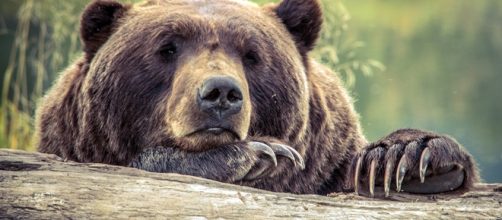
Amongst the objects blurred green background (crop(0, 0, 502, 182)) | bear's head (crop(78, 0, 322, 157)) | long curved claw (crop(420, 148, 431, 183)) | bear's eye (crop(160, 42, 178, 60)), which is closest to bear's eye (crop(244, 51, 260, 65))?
bear's head (crop(78, 0, 322, 157))

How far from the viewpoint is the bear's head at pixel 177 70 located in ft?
14.4

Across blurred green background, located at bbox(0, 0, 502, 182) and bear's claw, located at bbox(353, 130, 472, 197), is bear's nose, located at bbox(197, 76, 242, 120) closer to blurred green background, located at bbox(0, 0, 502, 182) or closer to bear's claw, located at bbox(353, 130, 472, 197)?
bear's claw, located at bbox(353, 130, 472, 197)

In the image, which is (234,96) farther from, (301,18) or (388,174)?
(301,18)

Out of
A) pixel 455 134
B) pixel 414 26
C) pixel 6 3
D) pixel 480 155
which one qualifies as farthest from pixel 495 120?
pixel 6 3

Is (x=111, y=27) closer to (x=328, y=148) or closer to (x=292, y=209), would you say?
(x=328, y=148)

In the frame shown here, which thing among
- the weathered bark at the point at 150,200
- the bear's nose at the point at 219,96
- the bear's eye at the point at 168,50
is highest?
the bear's eye at the point at 168,50

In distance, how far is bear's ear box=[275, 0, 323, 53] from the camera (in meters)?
5.35

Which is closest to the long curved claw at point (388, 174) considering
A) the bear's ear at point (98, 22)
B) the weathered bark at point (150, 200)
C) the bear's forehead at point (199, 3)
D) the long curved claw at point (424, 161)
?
the long curved claw at point (424, 161)

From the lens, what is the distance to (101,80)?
4789 millimetres

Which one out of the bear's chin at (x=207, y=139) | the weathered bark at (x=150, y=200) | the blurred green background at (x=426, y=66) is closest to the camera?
the weathered bark at (x=150, y=200)

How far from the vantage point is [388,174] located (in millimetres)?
4316

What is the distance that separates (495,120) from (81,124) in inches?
558

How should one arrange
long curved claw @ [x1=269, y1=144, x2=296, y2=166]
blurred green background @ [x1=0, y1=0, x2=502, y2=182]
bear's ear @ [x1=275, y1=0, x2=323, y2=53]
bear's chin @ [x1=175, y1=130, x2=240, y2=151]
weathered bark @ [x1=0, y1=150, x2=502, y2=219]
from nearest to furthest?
1. weathered bark @ [x1=0, y1=150, x2=502, y2=219]
2. bear's chin @ [x1=175, y1=130, x2=240, y2=151]
3. long curved claw @ [x1=269, y1=144, x2=296, y2=166]
4. bear's ear @ [x1=275, y1=0, x2=323, y2=53]
5. blurred green background @ [x1=0, y1=0, x2=502, y2=182]

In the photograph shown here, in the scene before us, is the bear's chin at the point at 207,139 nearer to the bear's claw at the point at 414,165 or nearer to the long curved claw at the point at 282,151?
the long curved claw at the point at 282,151
